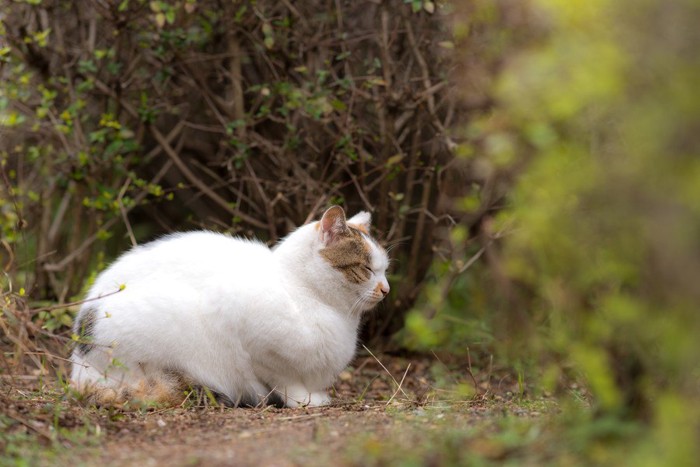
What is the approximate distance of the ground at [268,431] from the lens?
2598mm

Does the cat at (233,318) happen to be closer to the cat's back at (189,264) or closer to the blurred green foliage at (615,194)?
the cat's back at (189,264)

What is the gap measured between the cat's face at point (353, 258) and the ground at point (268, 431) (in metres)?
0.54

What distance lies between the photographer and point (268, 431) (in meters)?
3.16

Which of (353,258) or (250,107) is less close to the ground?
(250,107)

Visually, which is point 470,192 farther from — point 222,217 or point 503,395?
point 222,217

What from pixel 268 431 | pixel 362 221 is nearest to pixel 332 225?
pixel 362 221

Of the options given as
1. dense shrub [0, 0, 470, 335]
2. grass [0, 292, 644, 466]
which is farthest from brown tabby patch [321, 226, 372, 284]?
dense shrub [0, 0, 470, 335]

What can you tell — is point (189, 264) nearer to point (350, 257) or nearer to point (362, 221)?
point (350, 257)

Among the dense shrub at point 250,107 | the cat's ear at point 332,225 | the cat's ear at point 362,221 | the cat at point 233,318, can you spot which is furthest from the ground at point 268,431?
the dense shrub at point 250,107

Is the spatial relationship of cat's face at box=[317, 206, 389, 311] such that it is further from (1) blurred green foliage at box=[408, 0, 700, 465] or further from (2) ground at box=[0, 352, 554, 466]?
(1) blurred green foliage at box=[408, 0, 700, 465]

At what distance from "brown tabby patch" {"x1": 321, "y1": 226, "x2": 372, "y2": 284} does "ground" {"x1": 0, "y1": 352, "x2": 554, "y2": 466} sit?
62 centimetres

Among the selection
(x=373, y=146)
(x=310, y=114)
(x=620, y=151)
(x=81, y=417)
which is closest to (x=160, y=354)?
(x=81, y=417)

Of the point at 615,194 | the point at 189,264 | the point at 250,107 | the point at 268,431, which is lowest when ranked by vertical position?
the point at 268,431

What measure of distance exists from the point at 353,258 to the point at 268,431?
47.1 inches
